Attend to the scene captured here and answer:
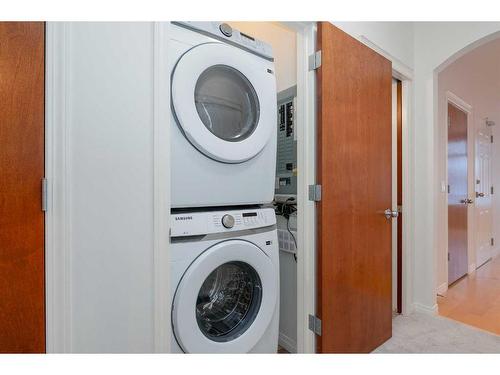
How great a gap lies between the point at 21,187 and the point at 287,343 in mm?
1646

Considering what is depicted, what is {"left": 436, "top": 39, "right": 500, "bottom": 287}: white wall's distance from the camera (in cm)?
276

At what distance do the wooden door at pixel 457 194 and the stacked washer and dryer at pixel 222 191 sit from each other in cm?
244

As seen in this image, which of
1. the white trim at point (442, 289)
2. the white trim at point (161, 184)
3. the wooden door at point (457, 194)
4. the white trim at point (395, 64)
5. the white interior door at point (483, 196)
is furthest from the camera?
the white interior door at point (483, 196)

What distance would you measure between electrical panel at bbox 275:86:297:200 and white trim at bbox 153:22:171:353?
943 mm

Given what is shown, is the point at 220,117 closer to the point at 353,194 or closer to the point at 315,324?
the point at 353,194

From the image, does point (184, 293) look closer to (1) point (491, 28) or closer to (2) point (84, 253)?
(2) point (84, 253)

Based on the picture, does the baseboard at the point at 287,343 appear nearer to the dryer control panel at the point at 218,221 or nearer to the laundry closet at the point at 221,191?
the laundry closet at the point at 221,191

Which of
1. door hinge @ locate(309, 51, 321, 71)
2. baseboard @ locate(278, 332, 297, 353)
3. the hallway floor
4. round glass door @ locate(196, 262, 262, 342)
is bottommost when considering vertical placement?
the hallway floor

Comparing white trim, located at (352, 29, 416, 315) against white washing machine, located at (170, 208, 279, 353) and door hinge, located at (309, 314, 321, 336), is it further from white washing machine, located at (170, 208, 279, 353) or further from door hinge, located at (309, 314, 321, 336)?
white washing machine, located at (170, 208, 279, 353)

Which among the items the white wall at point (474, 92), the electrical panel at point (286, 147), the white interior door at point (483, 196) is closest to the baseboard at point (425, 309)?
the white wall at point (474, 92)

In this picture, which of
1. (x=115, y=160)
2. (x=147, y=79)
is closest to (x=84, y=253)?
(x=115, y=160)

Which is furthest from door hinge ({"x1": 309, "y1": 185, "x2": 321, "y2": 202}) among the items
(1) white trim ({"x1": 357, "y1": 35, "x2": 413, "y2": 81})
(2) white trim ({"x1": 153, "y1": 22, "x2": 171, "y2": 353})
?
(1) white trim ({"x1": 357, "y1": 35, "x2": 413, "y2": 81})

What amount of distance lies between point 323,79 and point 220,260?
102 cm

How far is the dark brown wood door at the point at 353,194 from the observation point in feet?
4.94
